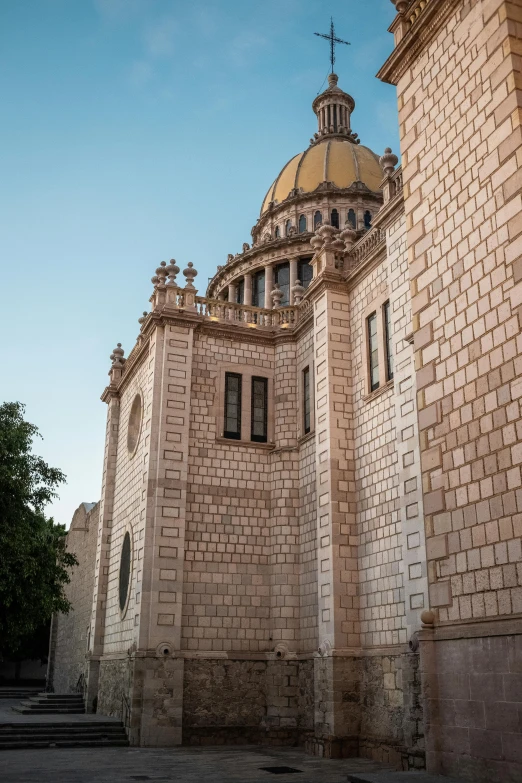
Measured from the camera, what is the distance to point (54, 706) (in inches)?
846

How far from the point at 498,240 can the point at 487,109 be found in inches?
64.0

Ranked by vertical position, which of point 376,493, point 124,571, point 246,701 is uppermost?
point 376,493

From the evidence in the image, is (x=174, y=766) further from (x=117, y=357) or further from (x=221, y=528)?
(x=117, y=357)

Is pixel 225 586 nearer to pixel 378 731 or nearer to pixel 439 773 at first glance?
pixel 378 731

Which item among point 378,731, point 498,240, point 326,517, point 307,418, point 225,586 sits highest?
point 307,418

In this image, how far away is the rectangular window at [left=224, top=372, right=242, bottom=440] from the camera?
19266 mm

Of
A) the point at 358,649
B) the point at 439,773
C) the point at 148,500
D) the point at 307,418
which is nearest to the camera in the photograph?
the point at 439,773

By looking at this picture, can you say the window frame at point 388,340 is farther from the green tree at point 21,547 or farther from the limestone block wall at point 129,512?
the green tree at point 21,547

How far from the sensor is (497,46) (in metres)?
8.13

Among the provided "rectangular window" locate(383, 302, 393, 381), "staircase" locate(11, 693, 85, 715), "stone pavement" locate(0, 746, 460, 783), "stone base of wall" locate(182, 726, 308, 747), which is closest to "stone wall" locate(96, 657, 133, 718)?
"staircase" locate(11, 693, 85, 715)

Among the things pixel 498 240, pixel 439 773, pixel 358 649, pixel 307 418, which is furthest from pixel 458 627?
pixel 307 418

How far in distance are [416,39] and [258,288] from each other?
917 inches

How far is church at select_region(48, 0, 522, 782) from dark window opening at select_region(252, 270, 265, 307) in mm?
9403

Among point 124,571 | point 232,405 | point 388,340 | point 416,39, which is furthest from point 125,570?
point 416,39
